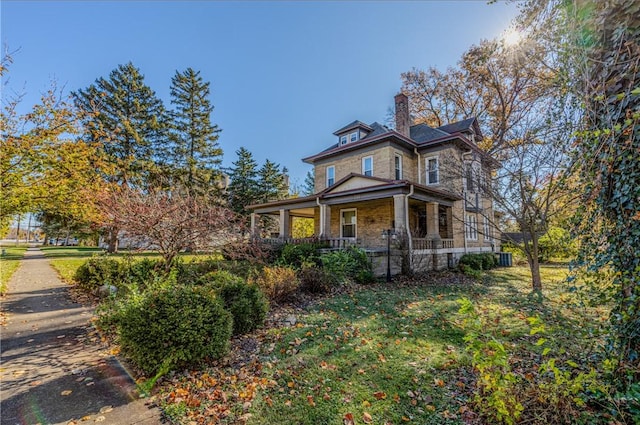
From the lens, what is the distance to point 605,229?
2645mm

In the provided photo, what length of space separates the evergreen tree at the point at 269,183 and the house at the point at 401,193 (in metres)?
13.0

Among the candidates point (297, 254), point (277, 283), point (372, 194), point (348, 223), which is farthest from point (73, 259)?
point (372, 194)

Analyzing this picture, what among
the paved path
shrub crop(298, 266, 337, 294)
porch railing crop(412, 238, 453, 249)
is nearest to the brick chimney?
porch railing crop(412, 238, 453, 249)

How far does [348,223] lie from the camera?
60.6ft

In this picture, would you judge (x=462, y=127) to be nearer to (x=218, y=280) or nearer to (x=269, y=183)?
(x=218, y=280)

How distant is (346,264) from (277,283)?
3632 millimetres

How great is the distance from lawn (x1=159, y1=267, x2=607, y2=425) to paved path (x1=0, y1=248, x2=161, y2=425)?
52 cm

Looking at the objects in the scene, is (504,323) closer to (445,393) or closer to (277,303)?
(445,393)

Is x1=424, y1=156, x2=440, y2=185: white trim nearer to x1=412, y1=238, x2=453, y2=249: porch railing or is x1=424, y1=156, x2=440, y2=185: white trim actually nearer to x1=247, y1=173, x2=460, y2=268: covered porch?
x1=247, y1=173, x2=460, y2=268: covered porch

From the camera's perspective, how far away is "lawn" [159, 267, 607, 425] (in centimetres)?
308

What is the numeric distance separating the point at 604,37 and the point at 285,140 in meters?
29.8

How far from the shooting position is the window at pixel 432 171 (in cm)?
1689

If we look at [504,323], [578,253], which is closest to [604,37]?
[578,253]

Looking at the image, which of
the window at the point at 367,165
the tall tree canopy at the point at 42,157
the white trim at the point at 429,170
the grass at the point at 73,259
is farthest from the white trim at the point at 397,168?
the tall tree canopy at the point at 42,157
